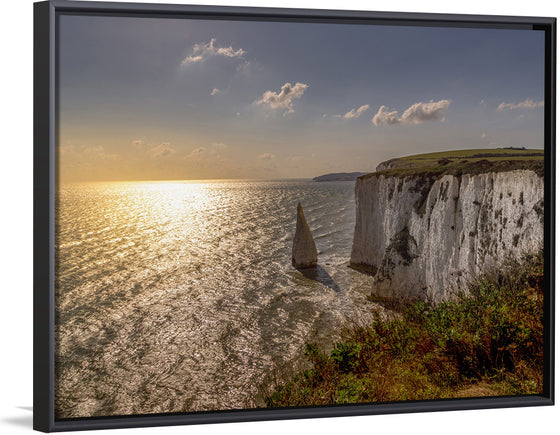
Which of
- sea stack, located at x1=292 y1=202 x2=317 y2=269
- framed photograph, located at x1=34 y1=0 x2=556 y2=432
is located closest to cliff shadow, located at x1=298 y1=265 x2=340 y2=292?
sea stack, located at x1=292 y1=202 x2=317 y2=269

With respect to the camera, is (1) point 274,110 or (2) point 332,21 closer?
(2) point 332,21

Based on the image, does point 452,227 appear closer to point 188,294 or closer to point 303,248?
point 303,248

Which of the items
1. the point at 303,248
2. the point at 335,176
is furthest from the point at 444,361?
the point at 303,248

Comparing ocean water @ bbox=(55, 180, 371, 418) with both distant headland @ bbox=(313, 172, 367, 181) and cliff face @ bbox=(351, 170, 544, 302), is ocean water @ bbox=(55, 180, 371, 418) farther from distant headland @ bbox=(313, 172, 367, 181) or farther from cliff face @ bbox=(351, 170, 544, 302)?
cliff face @ bbox=(351, 170, 544, 302)

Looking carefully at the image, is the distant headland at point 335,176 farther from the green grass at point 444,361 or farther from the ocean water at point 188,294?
the green grass at point 444,361

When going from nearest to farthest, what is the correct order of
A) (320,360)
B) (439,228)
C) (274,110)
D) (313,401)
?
(313,401), (320,360), (274,110), (439,228)

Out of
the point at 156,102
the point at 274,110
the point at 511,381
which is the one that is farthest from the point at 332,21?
the point at 511,381

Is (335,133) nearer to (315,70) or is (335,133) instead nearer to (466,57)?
(315,70)

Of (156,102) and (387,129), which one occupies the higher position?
(156,102)
